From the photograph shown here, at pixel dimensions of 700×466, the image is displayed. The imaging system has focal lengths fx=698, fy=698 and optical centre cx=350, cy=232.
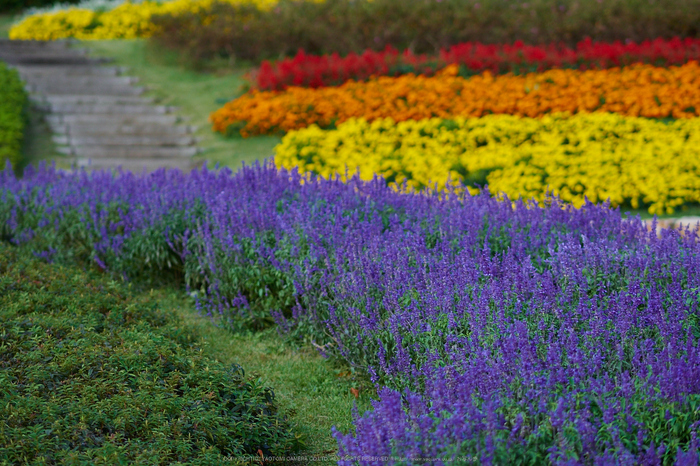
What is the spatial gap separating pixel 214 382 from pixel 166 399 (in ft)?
1.07

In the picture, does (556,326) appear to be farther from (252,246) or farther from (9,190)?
(9,190)

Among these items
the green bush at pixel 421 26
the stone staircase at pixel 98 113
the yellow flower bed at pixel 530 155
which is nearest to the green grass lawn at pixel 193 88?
the stone staircase at pixel 98 113

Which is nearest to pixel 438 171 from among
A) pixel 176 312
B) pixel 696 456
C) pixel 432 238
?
pixel 432 238

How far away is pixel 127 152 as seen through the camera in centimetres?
1053

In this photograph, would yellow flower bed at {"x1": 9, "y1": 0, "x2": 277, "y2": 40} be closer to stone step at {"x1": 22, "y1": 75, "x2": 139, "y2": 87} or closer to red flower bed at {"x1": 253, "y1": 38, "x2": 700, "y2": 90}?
stone step at {"x1": 22, "y1": 75, "x2": 139, "y2": 87}

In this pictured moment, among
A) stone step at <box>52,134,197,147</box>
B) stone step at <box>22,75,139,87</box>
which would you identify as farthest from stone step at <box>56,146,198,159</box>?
stone step at <box>22,75,139,87</box>

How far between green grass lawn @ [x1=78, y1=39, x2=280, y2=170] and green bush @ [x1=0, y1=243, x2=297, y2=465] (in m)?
5.77

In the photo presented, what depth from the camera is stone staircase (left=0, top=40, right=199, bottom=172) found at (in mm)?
10477

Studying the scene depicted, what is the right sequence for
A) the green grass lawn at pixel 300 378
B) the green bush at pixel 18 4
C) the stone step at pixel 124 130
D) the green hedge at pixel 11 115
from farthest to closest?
the green bush at pixel 18 4 → the stone step at pixel 124 130 → the green hedge at pixel 11 115 → the green grass lawn at pixel 300 378

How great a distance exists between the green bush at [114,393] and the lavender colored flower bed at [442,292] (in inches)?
21.4

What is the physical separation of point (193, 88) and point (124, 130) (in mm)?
2126

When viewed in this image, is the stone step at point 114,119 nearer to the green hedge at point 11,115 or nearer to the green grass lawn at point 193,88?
the green grass lawn at point 193,88

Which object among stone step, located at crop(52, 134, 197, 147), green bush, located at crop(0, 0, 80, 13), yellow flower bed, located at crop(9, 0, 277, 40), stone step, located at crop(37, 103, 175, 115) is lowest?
stone step, located at crop(52, 134, 197, 147)

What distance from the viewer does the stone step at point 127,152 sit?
1044 cm
